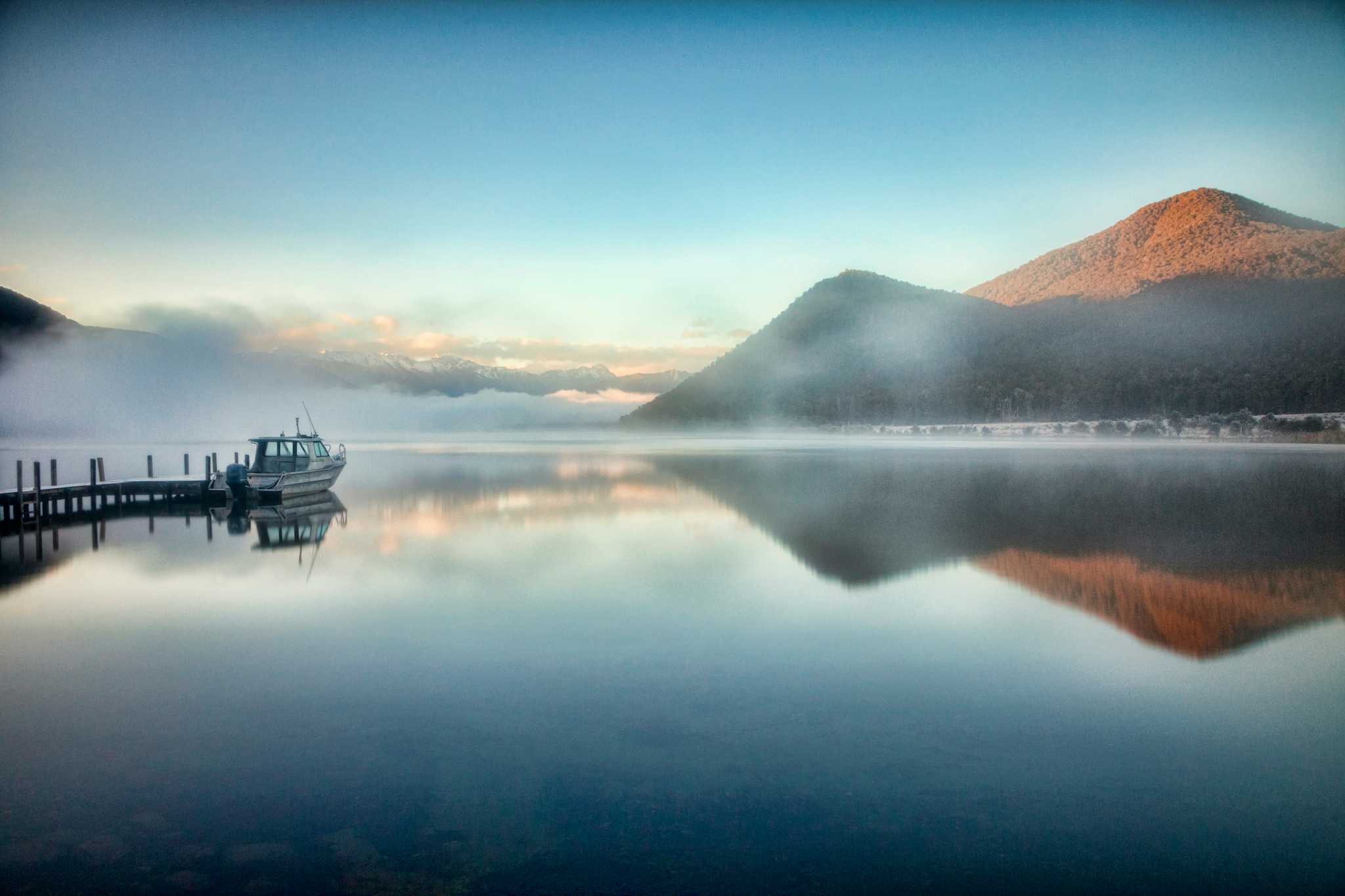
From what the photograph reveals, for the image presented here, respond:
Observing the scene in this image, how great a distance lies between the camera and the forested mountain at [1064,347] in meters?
84.9

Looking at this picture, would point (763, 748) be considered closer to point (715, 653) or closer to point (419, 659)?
point (715, 653)

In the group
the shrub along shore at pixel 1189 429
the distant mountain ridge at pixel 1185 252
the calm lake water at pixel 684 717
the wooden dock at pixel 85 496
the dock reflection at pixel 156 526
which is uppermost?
the distant mountain ridge at pixel 1185 252

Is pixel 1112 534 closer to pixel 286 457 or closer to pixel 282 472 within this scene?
pixel 282 472

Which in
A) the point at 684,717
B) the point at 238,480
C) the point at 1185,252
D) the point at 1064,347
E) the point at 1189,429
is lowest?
the point at 684,717

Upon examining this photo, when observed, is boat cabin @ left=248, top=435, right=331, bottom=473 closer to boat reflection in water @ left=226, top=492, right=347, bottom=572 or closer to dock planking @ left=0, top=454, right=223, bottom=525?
boat reflection in water @ left=226, top=492, right=347, bottom=572

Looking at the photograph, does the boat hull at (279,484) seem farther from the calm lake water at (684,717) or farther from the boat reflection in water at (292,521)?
the calm lake water at (684,717)

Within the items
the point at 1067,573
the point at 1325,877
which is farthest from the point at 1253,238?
the point at 1325,877

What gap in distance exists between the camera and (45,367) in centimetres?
16725

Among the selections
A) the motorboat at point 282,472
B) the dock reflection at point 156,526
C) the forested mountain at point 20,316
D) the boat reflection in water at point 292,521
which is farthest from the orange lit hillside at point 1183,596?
the forested mountain at point 20,316

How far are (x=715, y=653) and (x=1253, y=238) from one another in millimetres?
141825

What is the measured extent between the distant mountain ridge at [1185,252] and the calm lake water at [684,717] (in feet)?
376

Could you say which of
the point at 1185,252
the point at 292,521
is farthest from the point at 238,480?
the point at 1185,252

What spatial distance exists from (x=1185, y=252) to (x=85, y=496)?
14063 centimetres

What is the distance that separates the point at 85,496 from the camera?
2564 centimetres
